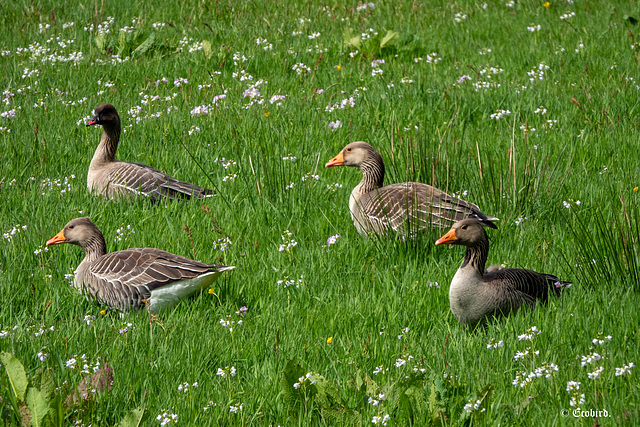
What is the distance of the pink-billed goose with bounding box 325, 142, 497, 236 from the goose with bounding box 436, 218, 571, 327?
0.68 m

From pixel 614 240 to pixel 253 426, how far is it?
3032mm

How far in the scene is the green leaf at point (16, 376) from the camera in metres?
3.56

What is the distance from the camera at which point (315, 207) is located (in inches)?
258

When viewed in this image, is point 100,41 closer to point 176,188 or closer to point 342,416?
point 176,188

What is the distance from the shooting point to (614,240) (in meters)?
5.08

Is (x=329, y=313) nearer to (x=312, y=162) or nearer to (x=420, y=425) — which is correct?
(x=420, y=425)

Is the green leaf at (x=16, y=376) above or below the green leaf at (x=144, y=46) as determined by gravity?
below

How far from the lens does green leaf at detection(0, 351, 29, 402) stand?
356 centimetres

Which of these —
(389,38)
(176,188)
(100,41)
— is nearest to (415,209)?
(176,188)

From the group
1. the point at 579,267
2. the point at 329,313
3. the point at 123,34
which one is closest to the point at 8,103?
the point at 123,34

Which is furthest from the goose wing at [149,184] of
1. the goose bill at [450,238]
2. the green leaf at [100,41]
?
the green leaf at [100,41]

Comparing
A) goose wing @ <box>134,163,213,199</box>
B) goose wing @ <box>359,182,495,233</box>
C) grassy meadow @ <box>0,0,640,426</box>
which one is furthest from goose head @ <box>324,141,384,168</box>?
goose wing @ <box>134,163,213,199</box>

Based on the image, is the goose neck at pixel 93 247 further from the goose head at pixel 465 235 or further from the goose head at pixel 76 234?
the goose head at pixel 465 235

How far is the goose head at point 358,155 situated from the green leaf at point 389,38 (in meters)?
4.20
